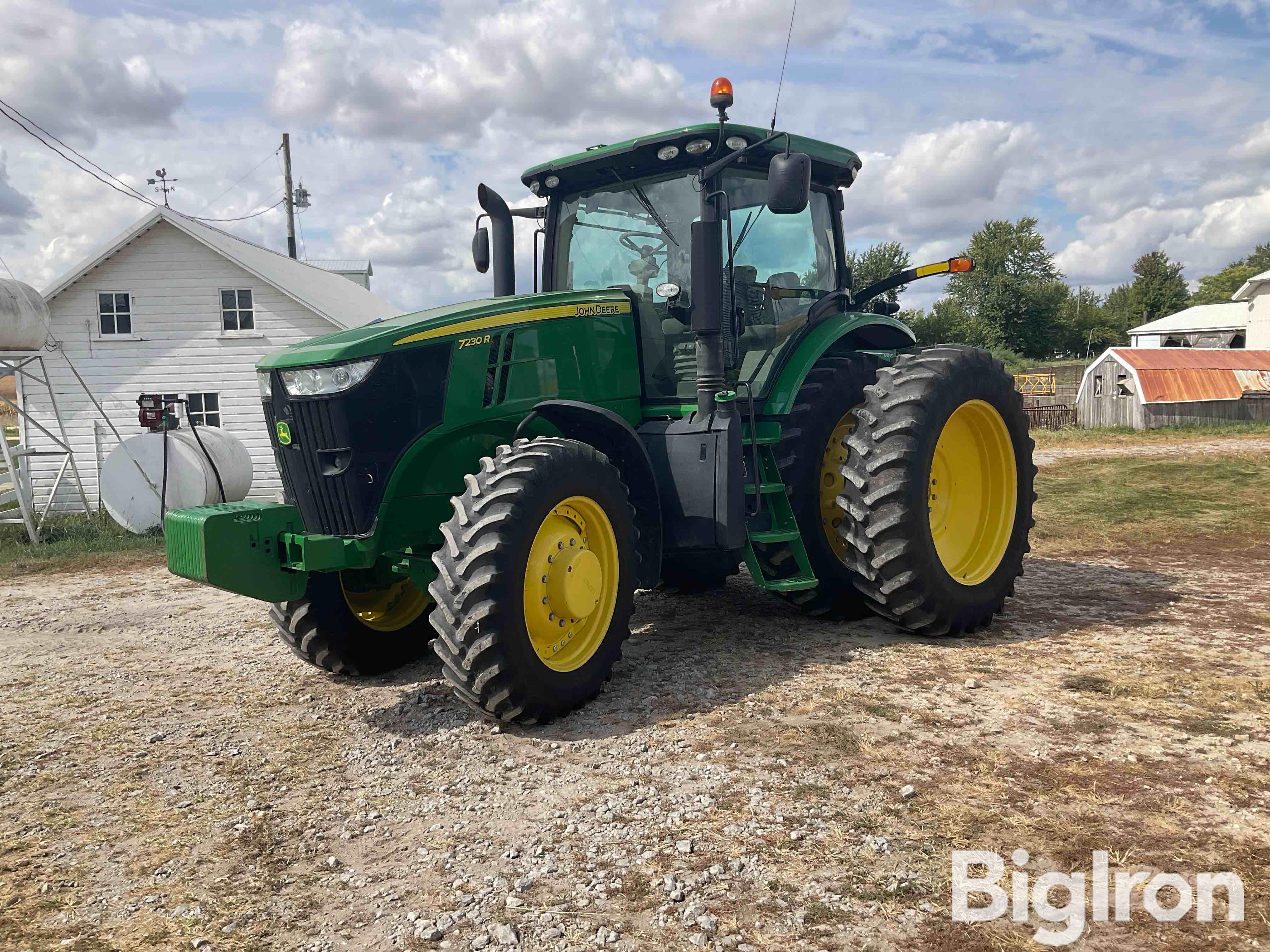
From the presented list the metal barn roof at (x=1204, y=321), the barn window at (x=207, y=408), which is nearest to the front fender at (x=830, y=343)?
the barn window at (x=207, y=408)

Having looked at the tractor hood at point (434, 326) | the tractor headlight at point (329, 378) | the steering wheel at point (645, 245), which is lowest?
the tractor headlight at point (329, 378)

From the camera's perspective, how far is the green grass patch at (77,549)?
10.4 metres

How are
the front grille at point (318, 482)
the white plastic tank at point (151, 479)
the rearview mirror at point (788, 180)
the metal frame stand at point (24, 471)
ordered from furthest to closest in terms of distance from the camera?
the white plastic tank at point (151, 479)
the metal frame stand at point (24, 471)
the rearview mirror at point (788, 180)
the front grille at point (318, 482)

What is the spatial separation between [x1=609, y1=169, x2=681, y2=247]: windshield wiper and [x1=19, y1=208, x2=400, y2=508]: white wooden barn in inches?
499

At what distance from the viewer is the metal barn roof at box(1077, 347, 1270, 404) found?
2639cm

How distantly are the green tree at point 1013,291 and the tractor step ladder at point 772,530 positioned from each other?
62.4 m

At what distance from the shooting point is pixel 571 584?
4391mm

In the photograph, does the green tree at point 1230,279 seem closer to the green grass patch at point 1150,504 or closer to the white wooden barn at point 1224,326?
the white wooden barn at point 1224,326

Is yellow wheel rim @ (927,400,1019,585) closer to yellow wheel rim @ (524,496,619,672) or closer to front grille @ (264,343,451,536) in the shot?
yellow wheel rim @ (524,496,619,672)

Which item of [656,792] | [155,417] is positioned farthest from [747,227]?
[155,417]

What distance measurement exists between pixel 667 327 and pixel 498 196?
1.53 meters

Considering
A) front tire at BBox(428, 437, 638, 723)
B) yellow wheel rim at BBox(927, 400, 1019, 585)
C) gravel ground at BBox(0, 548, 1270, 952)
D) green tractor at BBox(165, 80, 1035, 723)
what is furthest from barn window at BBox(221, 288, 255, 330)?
front tire at BBox(428, 437, 638, 723)

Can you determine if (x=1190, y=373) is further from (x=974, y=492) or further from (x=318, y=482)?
(x=318, y=482)
